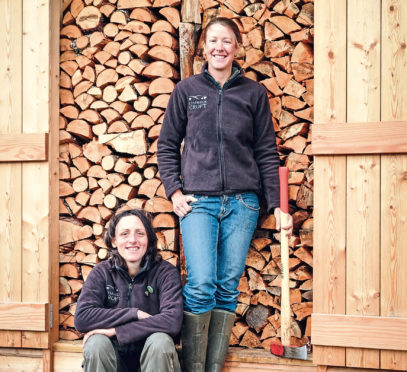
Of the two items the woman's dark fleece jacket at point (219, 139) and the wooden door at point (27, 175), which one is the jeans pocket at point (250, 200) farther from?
the wooden door at point (27, 175)

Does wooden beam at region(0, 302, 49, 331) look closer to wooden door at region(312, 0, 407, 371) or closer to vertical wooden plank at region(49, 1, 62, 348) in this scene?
vertical wooden plank at region(49, 1, 62, 348)

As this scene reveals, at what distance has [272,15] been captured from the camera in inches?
138

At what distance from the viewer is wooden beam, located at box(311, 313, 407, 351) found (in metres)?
2.98

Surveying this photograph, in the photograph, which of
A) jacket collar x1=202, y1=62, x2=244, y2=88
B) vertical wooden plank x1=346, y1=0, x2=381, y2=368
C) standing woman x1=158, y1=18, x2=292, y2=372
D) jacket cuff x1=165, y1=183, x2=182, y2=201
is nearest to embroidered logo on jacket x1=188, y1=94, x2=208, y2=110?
standing woman x1=158, y1=18, x2=292, y2=372

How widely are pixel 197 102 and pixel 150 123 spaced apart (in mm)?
457

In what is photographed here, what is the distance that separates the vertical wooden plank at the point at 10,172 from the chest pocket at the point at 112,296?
78 cm

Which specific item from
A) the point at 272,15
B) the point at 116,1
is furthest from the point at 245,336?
the point at 116,1

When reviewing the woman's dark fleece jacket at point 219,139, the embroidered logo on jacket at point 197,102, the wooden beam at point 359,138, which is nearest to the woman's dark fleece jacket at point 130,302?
the woman's dark fleece jacket at point 219,139

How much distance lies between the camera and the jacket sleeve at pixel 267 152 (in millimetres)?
3262

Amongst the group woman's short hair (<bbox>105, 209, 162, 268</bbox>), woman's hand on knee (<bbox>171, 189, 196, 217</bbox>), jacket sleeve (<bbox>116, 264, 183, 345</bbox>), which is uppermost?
woman's hand on knee (<bbox>171, 189, 196, 217</bbox>)

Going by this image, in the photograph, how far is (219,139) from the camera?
125 inches

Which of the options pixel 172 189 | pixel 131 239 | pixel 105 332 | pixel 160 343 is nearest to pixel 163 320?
pixel 160 343

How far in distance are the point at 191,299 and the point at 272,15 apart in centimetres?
171

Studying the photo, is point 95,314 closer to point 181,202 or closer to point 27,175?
point 181,202
